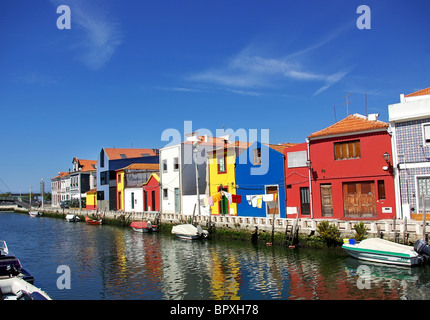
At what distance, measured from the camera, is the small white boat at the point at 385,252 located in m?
17.0

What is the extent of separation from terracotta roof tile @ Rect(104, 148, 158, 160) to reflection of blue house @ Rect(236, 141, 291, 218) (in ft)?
112

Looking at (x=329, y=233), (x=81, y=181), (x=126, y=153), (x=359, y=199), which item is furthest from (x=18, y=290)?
(x=81, y=181)

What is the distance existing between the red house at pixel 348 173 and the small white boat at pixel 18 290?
67.2 feet

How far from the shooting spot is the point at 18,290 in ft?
42.0

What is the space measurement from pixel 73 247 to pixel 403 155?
82.4 feet

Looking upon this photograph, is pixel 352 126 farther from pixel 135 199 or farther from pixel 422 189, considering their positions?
pixel 135 199

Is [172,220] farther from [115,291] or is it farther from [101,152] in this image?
[101,152]

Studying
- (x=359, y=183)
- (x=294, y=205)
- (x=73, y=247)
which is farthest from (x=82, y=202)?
(x=359, y=183)

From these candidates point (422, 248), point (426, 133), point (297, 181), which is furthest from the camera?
point (297, 181)

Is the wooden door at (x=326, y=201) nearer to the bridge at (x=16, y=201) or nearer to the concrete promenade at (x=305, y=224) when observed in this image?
the concrete promenade at (x=305, y=224)

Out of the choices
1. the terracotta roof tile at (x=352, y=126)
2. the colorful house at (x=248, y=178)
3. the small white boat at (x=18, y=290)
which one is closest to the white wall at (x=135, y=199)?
the colorful house at (x=248, y=178)

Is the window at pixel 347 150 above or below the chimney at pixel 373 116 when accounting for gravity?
below

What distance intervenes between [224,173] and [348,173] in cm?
1309

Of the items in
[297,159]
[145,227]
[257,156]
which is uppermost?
[257,156]
